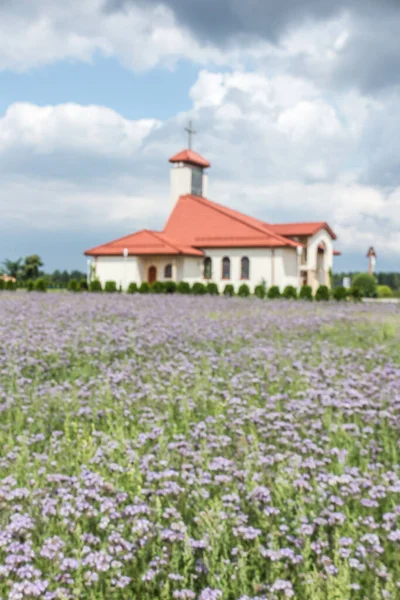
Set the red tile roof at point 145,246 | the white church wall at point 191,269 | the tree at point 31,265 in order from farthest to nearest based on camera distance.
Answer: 1. the tree at point 31,265
2. the white church wall at point 191,269
3. the red tile roof at point 145,246

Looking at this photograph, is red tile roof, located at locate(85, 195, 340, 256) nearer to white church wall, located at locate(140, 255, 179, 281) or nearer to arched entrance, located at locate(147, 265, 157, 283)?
white church wall, located at locate(140, 255, 179, 281)

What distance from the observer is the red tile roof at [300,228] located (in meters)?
47.7

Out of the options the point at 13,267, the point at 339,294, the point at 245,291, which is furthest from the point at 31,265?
the point at 339,294

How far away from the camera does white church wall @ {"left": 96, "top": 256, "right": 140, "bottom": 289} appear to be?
45.9m

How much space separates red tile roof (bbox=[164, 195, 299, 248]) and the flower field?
36810 millimetres

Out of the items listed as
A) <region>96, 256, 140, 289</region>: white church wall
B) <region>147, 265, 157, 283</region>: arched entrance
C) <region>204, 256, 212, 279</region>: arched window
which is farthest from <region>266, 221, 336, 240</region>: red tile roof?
<region>96, 256, 140, 289</region>: white church wall

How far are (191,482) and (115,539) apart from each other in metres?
0.74

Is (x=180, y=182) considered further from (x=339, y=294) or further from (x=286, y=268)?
(x=339, y=294)

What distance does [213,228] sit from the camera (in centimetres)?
4712

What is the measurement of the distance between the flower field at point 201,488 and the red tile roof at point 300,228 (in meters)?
40.7

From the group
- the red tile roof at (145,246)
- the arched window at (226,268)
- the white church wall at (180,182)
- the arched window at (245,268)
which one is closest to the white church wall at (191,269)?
the red tile roof at (145,246)

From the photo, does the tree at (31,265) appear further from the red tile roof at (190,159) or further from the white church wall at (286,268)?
the white church wall at (286,268)

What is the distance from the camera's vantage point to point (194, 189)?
52.7 metres

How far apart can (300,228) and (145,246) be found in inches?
486
